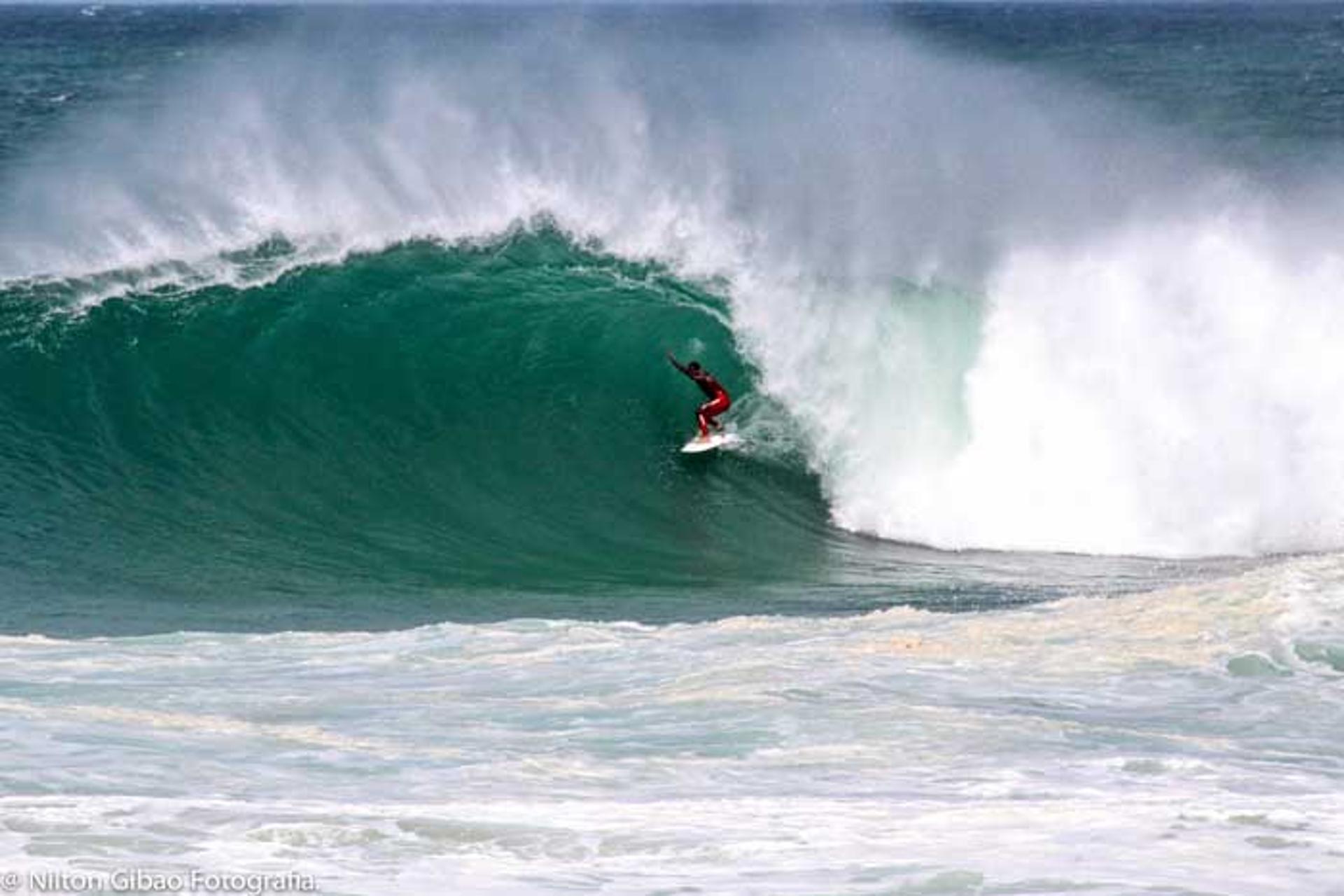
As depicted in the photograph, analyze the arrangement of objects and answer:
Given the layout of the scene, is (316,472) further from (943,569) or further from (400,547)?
(943,569)

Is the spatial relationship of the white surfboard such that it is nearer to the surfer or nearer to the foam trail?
the surfer

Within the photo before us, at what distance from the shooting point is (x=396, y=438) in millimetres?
16703

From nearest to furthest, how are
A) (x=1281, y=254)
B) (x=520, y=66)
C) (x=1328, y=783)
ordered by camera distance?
(x=1328, y=783) → (x=1281, y=254) → (x=520, y=66)

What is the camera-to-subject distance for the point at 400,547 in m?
14.5

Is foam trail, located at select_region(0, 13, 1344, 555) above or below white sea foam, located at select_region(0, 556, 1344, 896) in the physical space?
above

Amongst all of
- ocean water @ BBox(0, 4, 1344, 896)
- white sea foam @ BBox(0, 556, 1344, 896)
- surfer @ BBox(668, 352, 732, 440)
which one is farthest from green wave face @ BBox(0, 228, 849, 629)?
white sea foam @ BBox(0, 556, 1344, 896)

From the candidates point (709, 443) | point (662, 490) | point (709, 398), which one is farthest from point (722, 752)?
point (709, 398)

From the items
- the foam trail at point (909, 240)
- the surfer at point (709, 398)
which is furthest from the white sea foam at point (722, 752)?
the surfer at point (709, 398)

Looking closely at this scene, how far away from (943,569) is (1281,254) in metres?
5.19

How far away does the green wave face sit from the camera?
46.8ft

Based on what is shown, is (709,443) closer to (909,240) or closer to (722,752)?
(909,240)

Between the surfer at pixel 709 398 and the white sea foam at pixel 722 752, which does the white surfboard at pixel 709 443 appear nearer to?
the surfer at pixel 709 398

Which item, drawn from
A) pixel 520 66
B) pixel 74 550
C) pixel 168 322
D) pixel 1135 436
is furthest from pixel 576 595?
pixel 520 66

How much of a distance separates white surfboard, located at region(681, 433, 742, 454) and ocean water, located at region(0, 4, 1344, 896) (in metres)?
0.20
